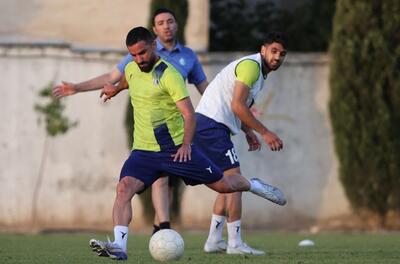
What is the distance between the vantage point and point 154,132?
1015 centimetres

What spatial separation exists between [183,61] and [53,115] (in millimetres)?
7469

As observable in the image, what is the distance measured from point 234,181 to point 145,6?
10788 millimetres

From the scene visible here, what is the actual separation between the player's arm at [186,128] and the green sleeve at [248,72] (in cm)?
119

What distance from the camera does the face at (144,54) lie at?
9.92m

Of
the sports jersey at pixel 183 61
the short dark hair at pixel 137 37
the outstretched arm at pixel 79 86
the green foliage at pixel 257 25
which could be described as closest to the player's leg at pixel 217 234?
the sports jersey at pixel 183 61

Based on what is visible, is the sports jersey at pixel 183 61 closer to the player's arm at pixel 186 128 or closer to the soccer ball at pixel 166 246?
the player's arm at pixel 186 128

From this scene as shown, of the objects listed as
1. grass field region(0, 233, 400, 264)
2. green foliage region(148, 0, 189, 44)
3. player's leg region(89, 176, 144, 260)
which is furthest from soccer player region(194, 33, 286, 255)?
green foliage region(148, 0, 189, 44)

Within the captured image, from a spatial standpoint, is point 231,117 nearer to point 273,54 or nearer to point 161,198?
point 273,54

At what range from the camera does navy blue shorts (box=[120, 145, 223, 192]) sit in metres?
10.1

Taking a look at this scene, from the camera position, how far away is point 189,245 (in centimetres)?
1425

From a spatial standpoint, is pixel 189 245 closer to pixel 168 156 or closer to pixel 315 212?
pixel 168 156

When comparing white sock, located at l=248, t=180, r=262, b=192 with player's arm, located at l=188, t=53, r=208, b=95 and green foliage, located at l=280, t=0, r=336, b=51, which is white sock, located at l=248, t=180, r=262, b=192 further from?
green foliage, located at l=280, t=0, r=336, b=51

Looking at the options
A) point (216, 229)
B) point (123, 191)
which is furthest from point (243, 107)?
point (123, 191)

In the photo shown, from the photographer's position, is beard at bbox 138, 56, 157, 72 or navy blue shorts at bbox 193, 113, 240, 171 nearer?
beard at bbox 138, 56, 157, 72
